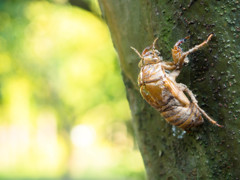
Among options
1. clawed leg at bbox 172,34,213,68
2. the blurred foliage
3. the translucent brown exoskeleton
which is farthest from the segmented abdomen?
the blurred foliage

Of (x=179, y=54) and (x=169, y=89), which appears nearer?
(x=179, y=54)

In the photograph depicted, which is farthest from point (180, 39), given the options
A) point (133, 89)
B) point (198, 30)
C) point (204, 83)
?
point (133, 89)

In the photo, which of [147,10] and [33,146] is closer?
[147,10]

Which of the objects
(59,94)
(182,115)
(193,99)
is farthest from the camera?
(59,94)

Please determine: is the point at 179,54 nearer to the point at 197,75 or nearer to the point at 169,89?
the point at 197,75

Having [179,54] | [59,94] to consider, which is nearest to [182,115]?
[179,54]

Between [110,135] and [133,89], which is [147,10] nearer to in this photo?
[133,89]

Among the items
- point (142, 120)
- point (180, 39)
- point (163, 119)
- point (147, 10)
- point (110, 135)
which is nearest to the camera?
point (180, 39)
